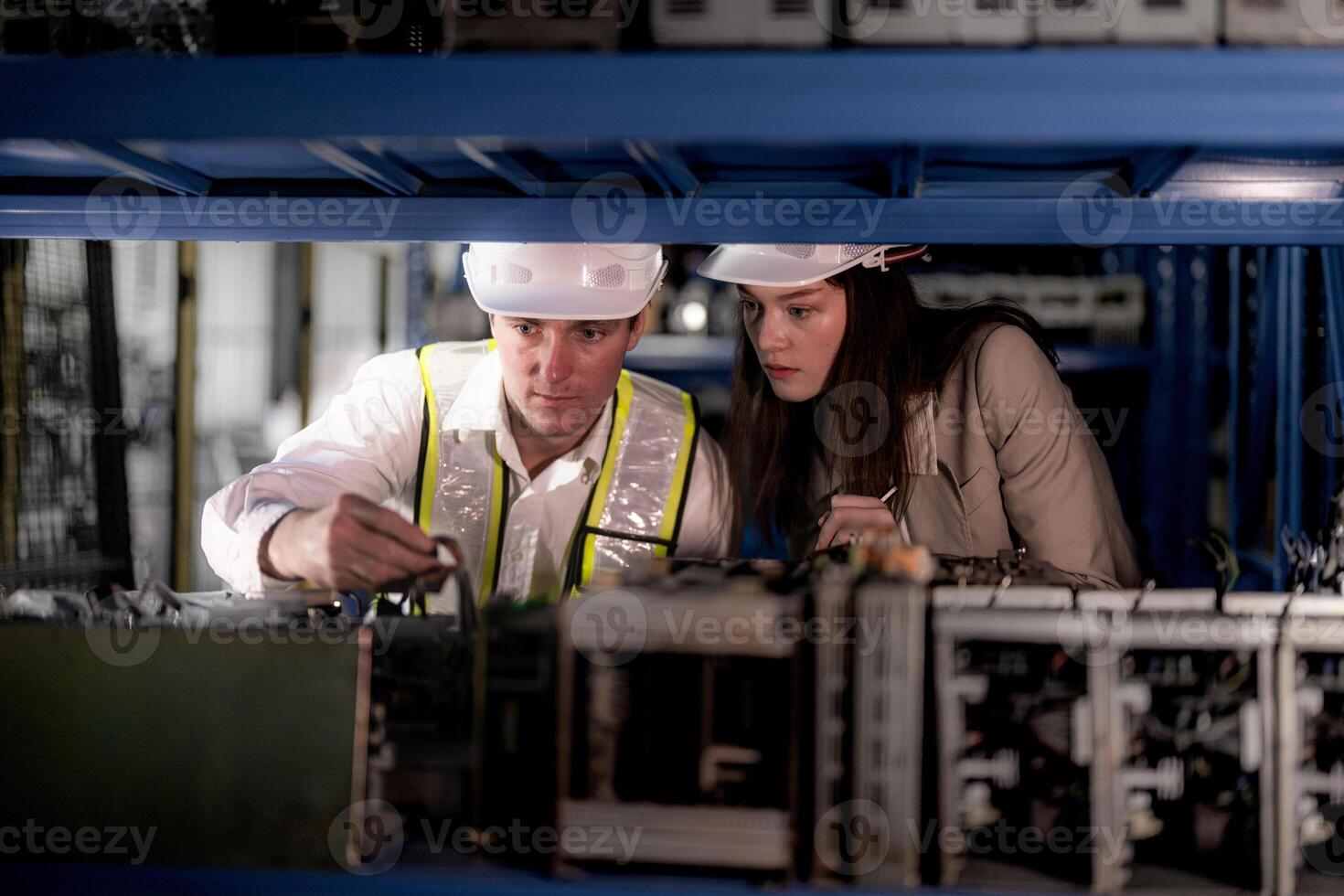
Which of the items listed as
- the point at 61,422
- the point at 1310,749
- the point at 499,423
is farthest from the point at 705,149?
the point at 61,422

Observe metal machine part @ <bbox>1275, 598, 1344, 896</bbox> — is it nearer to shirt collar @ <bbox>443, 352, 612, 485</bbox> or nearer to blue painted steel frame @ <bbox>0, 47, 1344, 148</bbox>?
blue painted steel frame @ <bbox>0, 47, 1344, 148</bbox>

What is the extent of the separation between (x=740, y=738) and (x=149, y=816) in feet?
2.05

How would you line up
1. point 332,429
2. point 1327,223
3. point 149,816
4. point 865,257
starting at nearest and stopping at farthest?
point 149,816, point 1327,223, point 865,257, point 332,429

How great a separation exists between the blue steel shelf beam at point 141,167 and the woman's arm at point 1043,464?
1.30 metres

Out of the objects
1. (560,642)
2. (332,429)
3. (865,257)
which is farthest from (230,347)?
(560,642)

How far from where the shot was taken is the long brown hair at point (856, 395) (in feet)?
5.99

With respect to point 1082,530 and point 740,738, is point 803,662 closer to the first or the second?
point 740,738

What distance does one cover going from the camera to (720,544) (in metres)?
1.94

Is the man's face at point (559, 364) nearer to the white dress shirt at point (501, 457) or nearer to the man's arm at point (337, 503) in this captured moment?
the white dress shirt at point (501, 457)

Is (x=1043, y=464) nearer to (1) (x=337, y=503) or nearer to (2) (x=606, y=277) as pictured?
(2) (x=606, y=277)

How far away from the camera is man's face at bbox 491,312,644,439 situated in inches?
70.5

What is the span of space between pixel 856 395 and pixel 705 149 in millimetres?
662

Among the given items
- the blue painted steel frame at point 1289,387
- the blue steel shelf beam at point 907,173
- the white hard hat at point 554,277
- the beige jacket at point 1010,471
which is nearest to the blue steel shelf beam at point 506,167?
the white hard hat at point 554,277

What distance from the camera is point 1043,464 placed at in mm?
1767
